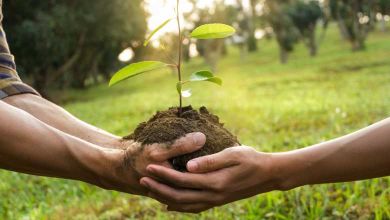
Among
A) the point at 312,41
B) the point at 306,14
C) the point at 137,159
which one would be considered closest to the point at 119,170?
the point at 137,159

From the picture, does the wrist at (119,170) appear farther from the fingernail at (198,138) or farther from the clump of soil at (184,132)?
the fingernail at (198,138)

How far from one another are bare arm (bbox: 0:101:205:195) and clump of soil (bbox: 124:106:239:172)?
3 centimetres

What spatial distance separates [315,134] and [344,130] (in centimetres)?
34

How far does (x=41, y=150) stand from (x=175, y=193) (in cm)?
46

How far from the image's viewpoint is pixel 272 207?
9.07 ft

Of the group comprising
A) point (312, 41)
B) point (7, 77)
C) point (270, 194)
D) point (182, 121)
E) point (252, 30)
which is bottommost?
point (312, 41)

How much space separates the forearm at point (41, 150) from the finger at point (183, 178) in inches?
10.1

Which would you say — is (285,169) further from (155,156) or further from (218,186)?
(155,156)

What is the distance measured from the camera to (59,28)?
16750 millimetres

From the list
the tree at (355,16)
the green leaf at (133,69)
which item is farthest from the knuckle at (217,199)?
the tree at (355,16)

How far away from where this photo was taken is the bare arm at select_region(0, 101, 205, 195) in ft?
5.24

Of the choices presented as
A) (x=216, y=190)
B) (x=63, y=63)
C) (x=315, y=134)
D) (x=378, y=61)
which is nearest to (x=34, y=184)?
(x=315, y=134)

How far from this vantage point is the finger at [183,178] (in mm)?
1609

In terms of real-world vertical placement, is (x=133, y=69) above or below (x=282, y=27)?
above
